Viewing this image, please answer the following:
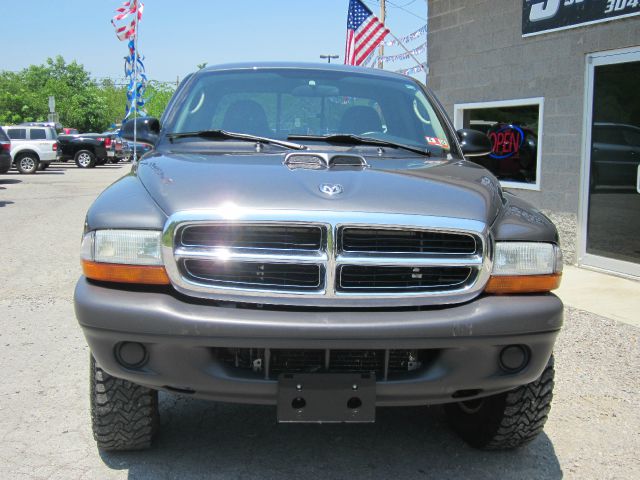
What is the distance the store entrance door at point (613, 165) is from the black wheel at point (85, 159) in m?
26.8

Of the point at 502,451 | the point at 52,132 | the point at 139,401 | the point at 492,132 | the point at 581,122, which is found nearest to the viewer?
the point at 139,401

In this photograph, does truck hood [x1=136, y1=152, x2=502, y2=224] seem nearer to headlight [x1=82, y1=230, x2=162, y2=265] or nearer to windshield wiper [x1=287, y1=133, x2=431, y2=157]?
headlight [x1=82, y1=230, x2=162, y2=265]

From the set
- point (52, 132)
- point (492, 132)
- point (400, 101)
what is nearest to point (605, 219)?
point (492, 132)

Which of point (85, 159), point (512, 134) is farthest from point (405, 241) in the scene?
point (85, 159)

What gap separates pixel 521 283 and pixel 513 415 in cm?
70

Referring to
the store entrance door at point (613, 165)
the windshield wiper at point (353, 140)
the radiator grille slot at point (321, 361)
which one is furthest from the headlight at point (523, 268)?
the store entrance door at point (613, 165)

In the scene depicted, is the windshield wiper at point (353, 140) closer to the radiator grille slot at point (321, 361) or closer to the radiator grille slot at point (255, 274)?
the radiator grille slot at point (255, 274)

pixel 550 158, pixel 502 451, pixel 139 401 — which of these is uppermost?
pixel 550 158

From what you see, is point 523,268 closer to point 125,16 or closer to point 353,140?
point 353,140

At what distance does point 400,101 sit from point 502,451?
209 centimetres

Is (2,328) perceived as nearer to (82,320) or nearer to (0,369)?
(0,369)

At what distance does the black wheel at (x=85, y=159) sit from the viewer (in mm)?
31459

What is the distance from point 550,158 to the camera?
867 centimetres

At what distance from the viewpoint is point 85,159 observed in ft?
104
